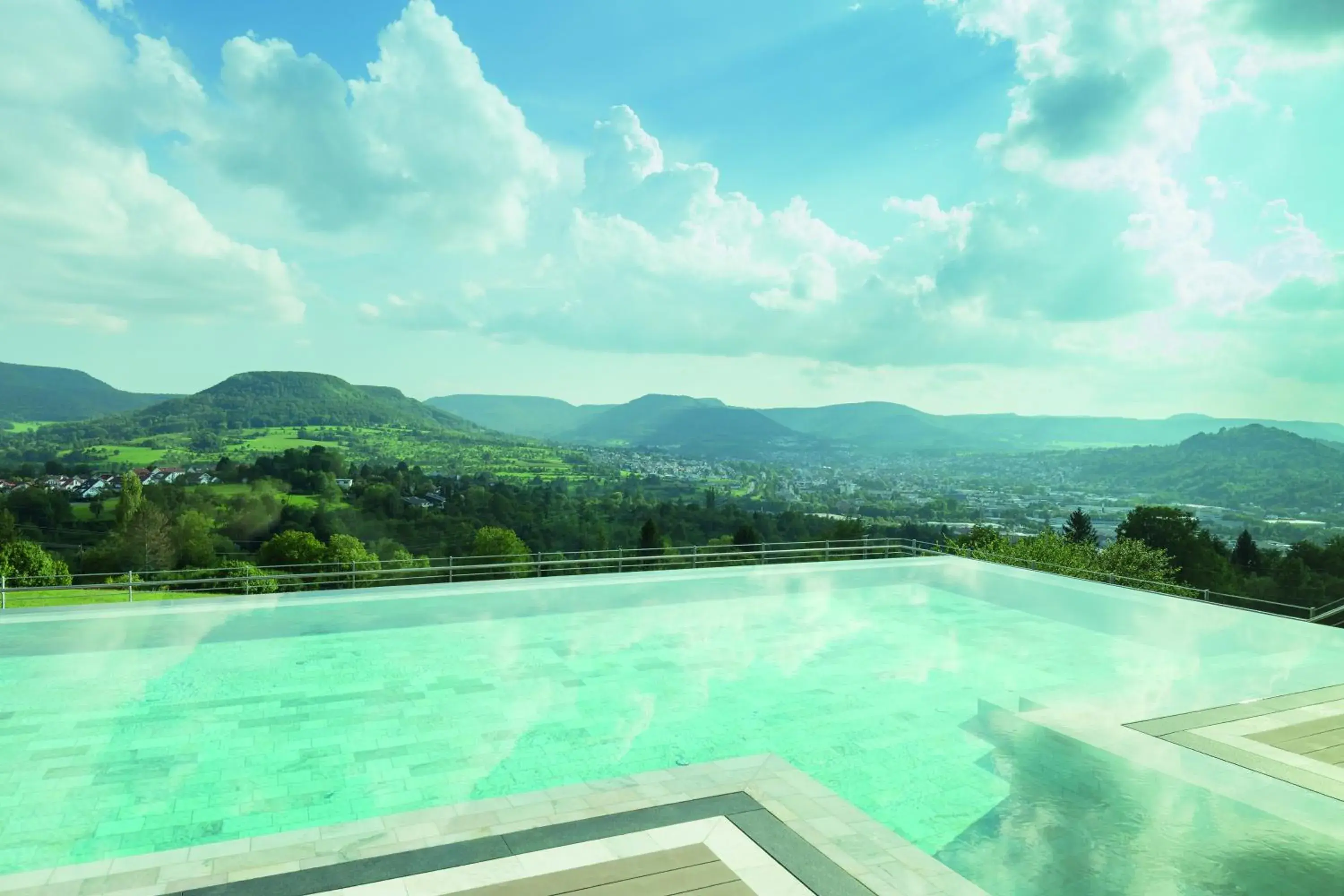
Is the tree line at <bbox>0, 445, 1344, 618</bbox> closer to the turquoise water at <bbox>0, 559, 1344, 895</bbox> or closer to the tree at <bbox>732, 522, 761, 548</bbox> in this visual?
the tree at <bbox>732, 522, 761, 548</bbox>

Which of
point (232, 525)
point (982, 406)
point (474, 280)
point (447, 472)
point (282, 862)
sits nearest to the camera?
point (282, 862)

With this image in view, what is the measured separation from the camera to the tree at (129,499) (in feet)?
73.9

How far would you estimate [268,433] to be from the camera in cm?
2780

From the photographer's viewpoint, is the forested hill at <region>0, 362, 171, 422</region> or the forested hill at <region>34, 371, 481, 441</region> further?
the forested hill at <region>34, 371, 481, 441</region>

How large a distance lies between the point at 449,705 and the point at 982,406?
101ft

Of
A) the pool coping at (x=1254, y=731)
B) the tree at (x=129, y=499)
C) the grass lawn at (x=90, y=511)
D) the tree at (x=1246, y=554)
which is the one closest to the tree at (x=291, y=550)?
the tree at (x=129, y=499)

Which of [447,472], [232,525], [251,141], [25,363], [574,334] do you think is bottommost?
[232,525]

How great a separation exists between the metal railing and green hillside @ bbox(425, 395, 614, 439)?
13.4m

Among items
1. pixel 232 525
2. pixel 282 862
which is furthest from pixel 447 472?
pixel 282 862

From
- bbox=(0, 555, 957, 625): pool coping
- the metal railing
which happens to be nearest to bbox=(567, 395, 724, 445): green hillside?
the metal railing

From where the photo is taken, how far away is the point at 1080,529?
2350 centimetres

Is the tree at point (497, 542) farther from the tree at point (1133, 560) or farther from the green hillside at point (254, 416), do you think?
the tree at point (1133, 560)

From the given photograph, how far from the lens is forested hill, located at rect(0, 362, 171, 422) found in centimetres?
2147

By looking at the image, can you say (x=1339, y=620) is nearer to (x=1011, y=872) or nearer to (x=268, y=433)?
(x=1011, y=872)
